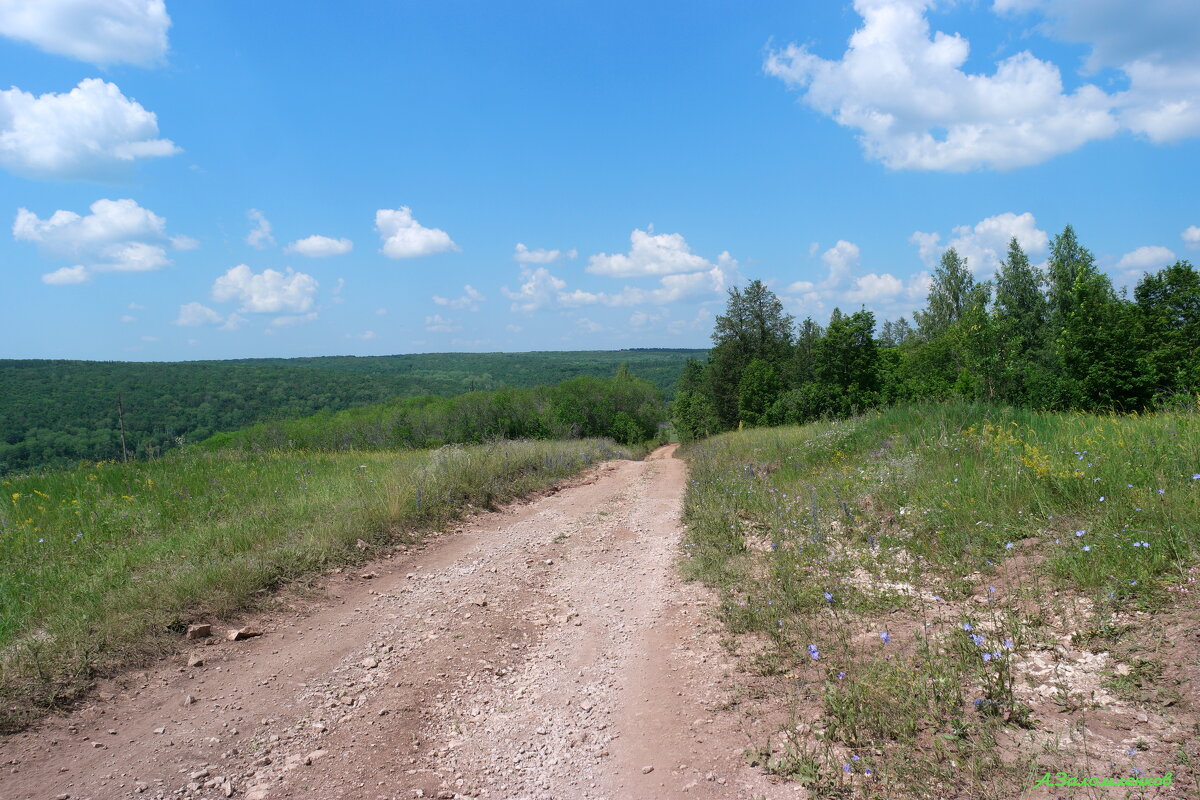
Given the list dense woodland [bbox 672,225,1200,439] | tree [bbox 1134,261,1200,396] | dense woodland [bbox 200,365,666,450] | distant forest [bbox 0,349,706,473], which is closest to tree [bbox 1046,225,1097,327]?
dense woodland [bbox 672,225,1200,439]

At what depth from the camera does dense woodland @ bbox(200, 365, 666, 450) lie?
39.8 meters

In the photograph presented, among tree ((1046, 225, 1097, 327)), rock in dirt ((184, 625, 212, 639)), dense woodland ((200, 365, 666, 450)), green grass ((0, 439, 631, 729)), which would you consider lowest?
dense woodland ((200, 365, 666, 450))

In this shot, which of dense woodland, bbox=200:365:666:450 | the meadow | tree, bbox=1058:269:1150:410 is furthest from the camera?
dense woodland, bbox=200:365:666:450

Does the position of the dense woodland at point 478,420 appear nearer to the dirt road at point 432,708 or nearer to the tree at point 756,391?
the tree at point 756,391

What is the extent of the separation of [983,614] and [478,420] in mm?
47197

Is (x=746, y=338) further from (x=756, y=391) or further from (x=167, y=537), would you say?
(x=167, y=537)

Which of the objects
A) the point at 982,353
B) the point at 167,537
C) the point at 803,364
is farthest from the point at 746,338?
the point at 167,537

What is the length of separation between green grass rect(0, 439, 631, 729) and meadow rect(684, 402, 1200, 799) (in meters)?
4.10

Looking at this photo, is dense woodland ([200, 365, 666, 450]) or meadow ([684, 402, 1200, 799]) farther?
dense woodland ([200, 365, 666, 450])

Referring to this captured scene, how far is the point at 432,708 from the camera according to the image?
12.5ft

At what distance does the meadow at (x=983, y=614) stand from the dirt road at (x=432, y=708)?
15.9 inches

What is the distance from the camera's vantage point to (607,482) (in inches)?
519

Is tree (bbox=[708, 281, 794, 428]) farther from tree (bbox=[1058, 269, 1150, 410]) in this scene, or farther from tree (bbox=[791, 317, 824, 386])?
tree (bbox=[1058, 269, 1150, 410])

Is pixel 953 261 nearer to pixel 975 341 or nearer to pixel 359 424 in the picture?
pixel 975 341
